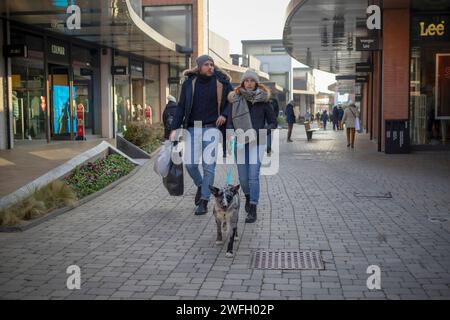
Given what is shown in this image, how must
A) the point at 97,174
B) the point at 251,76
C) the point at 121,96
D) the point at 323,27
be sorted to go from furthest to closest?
the point at 121,96
the point at 323,27
the point at 97,174
the point at 251,76

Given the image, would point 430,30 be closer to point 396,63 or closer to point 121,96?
point 396,63

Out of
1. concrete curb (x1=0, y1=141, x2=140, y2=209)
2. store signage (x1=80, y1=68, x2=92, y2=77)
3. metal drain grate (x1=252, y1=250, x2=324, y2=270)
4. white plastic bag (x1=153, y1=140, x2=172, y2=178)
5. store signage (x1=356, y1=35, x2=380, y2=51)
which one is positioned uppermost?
store signage (x1=356, y1=35, x2=380, y2=51)

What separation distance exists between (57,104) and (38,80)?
5.48 feet

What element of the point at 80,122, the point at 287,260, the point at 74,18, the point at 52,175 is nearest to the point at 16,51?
the point at 74,18

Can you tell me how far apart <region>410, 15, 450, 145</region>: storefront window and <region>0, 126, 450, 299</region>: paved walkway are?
7.88m

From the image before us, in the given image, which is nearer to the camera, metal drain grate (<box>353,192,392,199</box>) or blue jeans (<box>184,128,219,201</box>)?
blue jeans (<box>184,128,219,201</box>)

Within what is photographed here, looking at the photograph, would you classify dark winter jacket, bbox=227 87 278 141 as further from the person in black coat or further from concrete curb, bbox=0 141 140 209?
concrete curb, bbox=0 141 140 209

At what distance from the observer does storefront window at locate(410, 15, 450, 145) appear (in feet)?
58.6

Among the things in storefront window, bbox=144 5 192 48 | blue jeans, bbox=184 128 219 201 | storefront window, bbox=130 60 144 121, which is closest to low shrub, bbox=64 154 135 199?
blue jeans, bbox=184 128 219 201

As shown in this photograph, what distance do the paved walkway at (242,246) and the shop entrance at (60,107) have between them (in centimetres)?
1194

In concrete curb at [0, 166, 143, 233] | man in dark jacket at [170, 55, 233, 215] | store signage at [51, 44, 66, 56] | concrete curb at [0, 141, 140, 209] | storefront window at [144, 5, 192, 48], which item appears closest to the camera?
concrete curb at [0, 166, 143, 233]

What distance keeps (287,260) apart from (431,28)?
14.1 m

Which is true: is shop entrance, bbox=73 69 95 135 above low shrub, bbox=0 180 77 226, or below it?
above

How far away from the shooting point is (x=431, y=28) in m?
17.7
